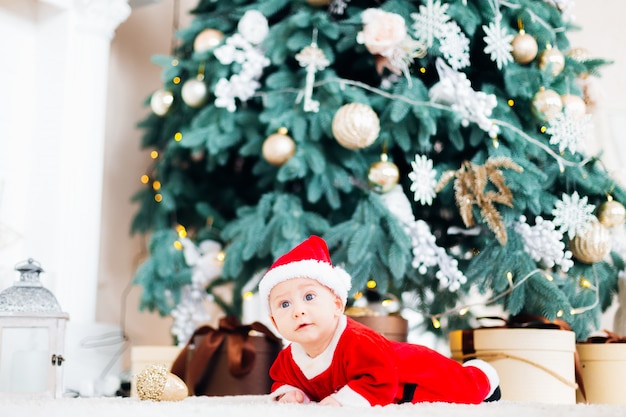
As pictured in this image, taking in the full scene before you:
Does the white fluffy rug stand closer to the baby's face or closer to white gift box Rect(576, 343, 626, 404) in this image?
the baby's face

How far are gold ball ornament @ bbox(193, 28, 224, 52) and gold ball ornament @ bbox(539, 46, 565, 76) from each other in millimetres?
880

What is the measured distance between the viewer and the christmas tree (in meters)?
1.94

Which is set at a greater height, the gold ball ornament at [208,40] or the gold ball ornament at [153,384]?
the gold ball ornament at [208,40]

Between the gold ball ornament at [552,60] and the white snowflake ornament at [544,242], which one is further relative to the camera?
the gold ball ornament at [552,60]

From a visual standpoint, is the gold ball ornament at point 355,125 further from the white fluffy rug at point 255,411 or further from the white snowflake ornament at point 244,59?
the white fluffy rug at point 255,411

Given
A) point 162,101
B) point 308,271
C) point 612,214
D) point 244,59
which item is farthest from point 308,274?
point 162,101

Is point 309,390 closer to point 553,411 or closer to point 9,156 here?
point 553,411

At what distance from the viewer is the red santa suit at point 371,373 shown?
1271mm

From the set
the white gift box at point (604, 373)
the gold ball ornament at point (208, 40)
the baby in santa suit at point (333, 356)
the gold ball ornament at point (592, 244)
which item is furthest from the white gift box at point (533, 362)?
the gold ball ornament at point (208, 40)

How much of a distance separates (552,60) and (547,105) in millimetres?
149

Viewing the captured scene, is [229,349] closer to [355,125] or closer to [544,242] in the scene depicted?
[355,125]

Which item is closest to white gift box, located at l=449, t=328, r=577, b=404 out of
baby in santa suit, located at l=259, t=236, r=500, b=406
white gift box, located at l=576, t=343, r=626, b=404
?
white gift box, located at l=576, t=343, r=626, b=404

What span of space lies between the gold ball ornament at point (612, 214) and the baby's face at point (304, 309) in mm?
1026

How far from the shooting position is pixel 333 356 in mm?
1337
